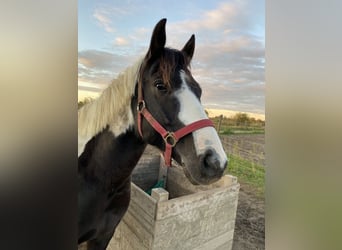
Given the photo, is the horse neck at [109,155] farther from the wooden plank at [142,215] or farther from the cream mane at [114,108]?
the wooden plank at [142,215]

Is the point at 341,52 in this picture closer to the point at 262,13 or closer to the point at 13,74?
the point at 262,13

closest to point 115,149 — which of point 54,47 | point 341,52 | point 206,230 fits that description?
point 54,47

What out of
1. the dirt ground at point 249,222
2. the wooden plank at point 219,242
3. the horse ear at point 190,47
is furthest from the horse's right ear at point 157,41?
the wooden plank at point 219,242

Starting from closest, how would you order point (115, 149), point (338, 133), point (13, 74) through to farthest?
point (13, 74)
point (115, 149)
point (338, 133)

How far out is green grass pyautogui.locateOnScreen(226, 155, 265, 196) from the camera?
2.97 feet

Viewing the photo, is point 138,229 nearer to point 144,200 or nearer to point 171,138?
point 144,200

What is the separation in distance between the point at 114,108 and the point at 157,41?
234mm

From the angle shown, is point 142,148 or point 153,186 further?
point 153,186

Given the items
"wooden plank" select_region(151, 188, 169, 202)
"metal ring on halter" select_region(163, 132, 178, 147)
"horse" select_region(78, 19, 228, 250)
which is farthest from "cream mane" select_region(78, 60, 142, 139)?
"wooden plank" select_region(151, 188, 169, 202)

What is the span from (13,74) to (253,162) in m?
0.84

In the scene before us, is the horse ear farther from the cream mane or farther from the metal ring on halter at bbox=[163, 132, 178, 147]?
the metal ring on halter at bbox=[163, 132, 178, 147]

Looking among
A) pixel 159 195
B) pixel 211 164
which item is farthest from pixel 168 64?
pixel 159 195

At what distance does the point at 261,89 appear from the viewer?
0.94m

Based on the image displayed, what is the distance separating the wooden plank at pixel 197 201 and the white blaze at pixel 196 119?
29cm
